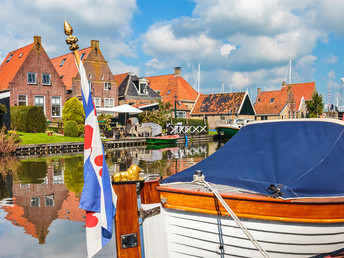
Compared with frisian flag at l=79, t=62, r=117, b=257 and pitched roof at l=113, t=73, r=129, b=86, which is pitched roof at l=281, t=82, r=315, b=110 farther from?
frisian flag at l=79, t=62, r=117, b=257

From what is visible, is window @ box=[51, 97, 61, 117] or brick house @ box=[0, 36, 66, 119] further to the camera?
window @ box=[51, 97, 61, 117]

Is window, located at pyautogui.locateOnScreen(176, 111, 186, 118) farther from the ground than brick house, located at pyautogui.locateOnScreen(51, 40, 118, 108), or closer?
closer

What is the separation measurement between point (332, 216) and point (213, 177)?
162 centimetres

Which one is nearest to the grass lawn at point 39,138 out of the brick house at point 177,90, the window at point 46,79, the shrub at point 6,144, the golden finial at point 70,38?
the shrub at point 6,144

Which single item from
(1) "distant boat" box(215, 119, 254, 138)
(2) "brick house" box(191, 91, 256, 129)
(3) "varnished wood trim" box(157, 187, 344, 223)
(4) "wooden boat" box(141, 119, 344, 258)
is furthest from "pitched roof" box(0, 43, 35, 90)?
(3) "varnished wood trim" box(157, 187, 344, 223)

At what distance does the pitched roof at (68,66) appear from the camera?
3916cm

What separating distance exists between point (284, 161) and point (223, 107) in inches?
1924

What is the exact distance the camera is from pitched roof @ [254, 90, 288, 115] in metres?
59.2

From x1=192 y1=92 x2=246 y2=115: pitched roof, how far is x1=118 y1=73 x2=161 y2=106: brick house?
11504 mm

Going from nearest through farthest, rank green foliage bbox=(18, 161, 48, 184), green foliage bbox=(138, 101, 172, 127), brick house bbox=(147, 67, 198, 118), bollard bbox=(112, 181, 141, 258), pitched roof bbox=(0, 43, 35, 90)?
bollard bbox=(112, 181, 141, 258) < green foliage bbox=(18, 161, 48, 184) < pitched roof bbox=(0, 43, 35, 90) < green foliage bbox=(138, 101, 172, 127) < brick house bbox=(147, 67, 198, 118)

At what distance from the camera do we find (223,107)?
53062 millimetres

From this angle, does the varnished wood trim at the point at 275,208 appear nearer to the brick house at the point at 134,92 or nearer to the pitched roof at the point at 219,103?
the brick house at the point at 134,92

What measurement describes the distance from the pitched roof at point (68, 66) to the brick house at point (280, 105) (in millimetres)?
32857

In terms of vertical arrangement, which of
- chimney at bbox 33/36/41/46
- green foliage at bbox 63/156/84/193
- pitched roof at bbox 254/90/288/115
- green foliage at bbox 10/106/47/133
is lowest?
green foliage at bbox 63/156/84/193
